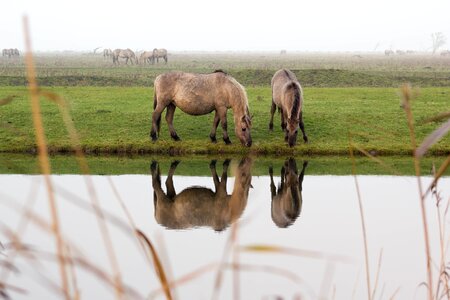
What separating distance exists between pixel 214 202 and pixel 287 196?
1334mm

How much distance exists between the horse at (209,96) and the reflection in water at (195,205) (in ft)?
6.72

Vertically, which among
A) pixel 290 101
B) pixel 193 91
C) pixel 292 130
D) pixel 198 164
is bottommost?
pixel 198 164

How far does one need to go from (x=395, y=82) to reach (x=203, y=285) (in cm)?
3027

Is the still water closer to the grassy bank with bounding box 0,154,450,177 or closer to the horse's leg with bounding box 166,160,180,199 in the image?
the horse's leg with bounding box 166,160,180,199

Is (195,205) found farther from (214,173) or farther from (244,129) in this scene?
(244,129)

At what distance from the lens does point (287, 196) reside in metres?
12.3

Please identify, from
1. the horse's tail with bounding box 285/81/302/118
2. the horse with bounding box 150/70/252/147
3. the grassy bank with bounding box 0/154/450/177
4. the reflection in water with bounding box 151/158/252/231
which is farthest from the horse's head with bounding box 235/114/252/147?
the reflection in water with bounding box 151/158/252/231

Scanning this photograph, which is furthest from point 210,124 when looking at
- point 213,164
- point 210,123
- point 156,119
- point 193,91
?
point 213,164

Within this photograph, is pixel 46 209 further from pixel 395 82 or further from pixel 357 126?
pixel 395 82

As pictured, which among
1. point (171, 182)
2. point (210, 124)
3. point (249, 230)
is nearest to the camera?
point (249, 230)

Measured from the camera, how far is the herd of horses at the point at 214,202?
10328 millimetres

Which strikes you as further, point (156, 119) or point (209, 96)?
point (156, 119)

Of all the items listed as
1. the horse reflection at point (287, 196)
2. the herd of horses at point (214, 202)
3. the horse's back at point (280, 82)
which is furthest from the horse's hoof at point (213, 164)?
the horse's back at point (280, 82)

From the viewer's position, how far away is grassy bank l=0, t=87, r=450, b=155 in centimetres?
1670
